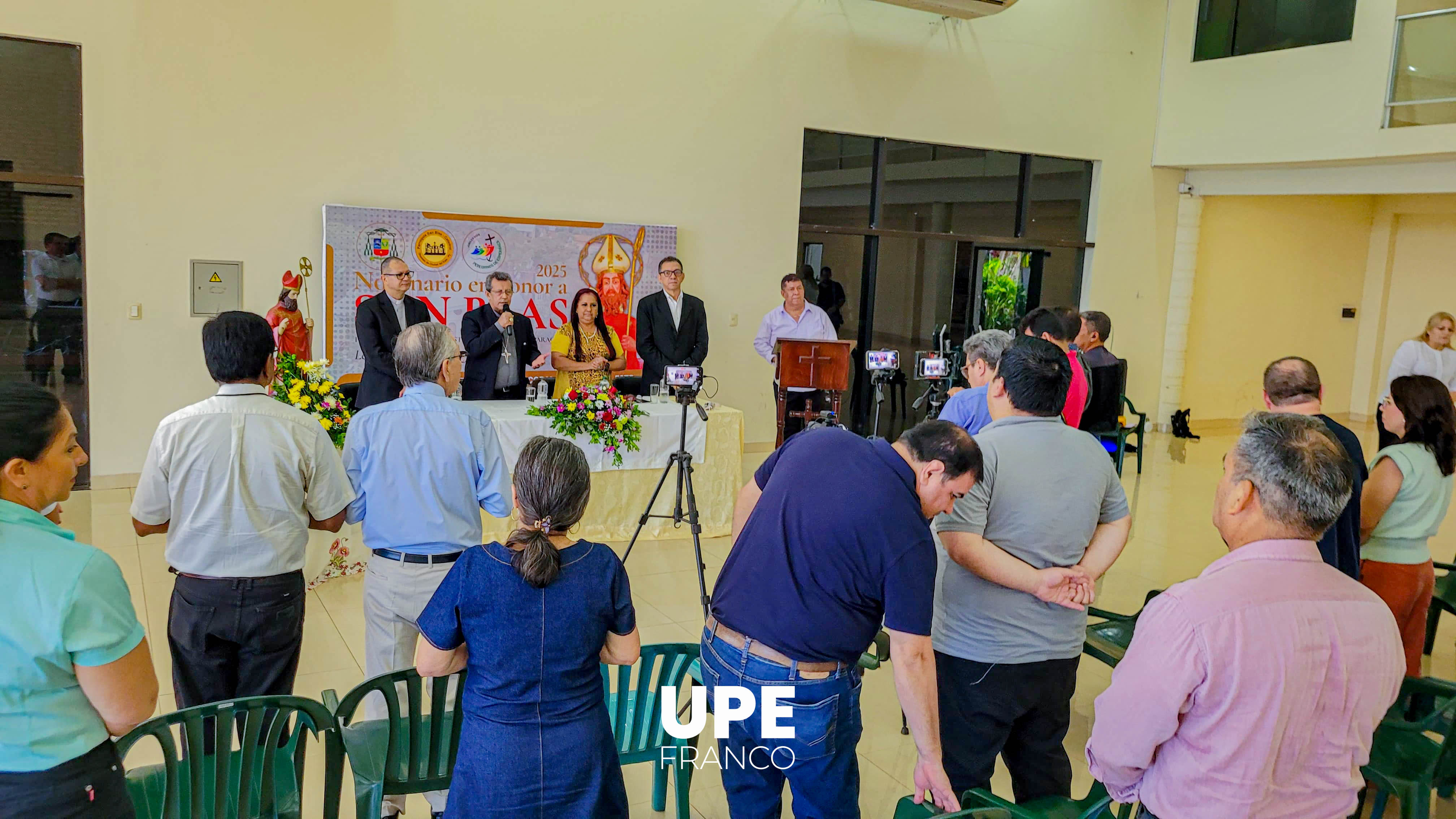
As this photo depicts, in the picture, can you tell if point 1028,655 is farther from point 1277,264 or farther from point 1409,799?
point 1277,264

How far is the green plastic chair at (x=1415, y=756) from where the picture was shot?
2.89 m

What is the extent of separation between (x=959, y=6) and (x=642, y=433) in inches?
232

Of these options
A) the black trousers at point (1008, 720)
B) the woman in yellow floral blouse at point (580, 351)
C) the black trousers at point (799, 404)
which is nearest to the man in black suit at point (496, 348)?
the woman in yellow floral blouse at point (580, 351)

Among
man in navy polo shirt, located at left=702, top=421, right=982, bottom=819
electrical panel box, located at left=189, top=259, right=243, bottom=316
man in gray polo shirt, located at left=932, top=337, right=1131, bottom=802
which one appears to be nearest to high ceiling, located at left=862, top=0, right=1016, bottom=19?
electrical panel box, located at left=189, top=259, right=243, bottom=316

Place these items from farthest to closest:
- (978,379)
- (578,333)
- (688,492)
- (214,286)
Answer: (214,286) → (578,333) → (688,492) → (978,379)

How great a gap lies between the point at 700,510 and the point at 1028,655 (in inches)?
161

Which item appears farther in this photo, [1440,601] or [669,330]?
[669,330]

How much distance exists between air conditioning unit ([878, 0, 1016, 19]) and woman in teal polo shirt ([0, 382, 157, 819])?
29.0ft

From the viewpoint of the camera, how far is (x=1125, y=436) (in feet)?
31.8

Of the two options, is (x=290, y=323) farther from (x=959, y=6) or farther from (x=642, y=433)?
(x=959, y=6)

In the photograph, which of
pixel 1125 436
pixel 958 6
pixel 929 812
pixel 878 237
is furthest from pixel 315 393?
pixel 1125 436

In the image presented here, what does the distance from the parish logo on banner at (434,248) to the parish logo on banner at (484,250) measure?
14 cm

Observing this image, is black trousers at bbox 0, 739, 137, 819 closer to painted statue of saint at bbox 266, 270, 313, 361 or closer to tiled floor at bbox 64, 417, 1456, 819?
tiled floor at bbox 64, 417, 1456, 819

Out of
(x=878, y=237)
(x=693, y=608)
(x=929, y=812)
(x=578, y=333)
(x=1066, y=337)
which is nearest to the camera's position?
(x=929, y=812)
